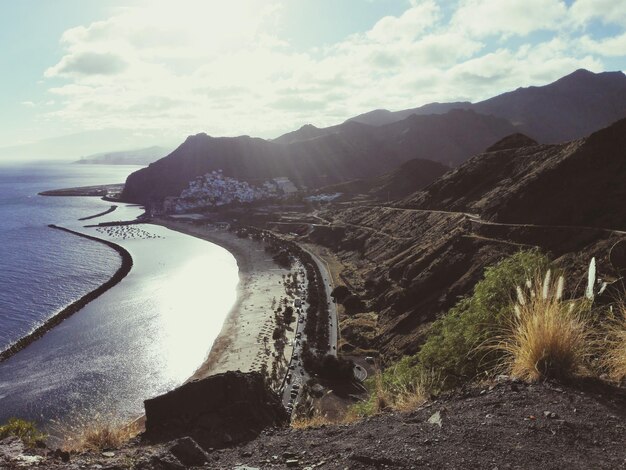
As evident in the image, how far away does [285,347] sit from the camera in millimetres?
43750

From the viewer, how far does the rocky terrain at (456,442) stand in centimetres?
453

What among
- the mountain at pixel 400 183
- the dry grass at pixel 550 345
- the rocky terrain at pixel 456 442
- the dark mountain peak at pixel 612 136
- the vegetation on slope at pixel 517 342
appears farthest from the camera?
the mountain at pixel 400 183

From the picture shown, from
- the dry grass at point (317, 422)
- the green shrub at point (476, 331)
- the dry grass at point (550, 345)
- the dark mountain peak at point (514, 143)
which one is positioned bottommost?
the dry grass at point (317, 422)

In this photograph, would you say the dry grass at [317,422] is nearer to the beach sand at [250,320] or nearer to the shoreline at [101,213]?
the beach sand at [250,320]

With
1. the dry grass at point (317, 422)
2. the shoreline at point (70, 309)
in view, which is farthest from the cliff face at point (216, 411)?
the shoreline at point (70, 309)

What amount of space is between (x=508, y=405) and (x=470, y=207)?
62977 mm

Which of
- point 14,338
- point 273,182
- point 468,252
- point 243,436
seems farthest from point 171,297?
point 273,182

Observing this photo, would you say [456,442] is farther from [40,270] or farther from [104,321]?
[40,270]

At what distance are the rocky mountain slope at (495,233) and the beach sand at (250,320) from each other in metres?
9.34

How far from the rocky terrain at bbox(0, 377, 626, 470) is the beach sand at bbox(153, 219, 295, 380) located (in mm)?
33169

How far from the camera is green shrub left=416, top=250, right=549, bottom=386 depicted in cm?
885

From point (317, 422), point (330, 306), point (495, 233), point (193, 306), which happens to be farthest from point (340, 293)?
point (317, 422)

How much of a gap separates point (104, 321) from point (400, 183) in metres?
107

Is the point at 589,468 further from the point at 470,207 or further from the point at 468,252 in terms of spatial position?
the point at 470,207
